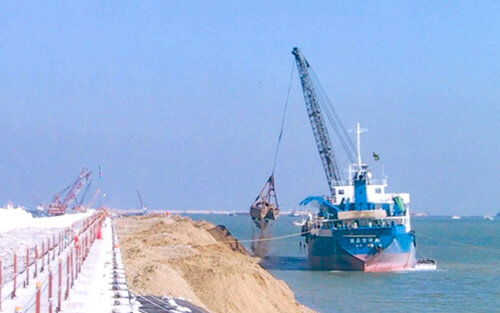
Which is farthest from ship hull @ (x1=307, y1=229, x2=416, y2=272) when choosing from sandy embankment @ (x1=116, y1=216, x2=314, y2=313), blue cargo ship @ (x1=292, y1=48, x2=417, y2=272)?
sandy embankment @ (x1=116, y1=216, x2=314, y2=313)

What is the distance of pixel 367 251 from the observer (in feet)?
180

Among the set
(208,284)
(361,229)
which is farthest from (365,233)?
(208,284)

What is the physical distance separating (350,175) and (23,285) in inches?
2041

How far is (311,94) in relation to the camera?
77.8 m

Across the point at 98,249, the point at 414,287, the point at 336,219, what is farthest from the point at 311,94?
the point at 98,249

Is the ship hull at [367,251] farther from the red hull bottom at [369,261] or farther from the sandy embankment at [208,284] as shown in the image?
the sandy embankment at [208,284]

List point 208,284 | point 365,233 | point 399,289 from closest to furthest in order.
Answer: point 208,284
point 399,289
point 365,233

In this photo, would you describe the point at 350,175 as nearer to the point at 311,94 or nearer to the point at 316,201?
the point at 316,201

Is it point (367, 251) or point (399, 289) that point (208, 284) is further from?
point (367, 251)

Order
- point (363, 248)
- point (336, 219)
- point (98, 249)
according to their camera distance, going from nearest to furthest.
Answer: point (98, 249), point (363, 248), point (336, 219)

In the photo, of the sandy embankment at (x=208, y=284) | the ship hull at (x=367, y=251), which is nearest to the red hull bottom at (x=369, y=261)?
the ship hull at (x=367, y=251)

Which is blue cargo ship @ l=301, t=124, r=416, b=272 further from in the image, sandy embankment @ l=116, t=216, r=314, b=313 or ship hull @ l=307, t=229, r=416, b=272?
sandy embankment @ l=116, t=216, r=314, b=313

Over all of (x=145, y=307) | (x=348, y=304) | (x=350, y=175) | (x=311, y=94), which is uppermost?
(x=311, y=94)

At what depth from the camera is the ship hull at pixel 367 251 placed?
54.2 meters
